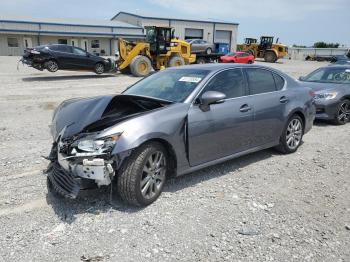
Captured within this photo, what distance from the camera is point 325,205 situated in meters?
3.93

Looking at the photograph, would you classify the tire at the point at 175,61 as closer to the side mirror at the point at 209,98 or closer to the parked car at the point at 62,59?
the parked car at the point at 62,59

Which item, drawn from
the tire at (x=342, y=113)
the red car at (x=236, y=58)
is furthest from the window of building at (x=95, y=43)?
Answer: the tire at (x=342, y=113)

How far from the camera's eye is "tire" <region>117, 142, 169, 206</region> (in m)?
3.45

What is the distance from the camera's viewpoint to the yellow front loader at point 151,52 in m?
17.8

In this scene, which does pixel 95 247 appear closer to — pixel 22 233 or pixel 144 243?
pixel 144 243

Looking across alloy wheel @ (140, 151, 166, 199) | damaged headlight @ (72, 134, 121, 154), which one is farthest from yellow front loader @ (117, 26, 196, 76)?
damaged headlight @ (72, 134, 121, 154)

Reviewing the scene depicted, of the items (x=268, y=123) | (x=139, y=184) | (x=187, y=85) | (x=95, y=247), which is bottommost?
(x=95, y=247)

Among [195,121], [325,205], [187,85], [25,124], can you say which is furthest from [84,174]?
[25,124]

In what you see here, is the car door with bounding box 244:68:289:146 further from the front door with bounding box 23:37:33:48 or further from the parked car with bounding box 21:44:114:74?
the front door with bounding box 23:37:33:48

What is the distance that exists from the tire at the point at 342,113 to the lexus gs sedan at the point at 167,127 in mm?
2764

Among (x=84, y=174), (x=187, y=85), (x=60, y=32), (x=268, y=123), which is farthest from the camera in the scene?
(x=60, y=32)

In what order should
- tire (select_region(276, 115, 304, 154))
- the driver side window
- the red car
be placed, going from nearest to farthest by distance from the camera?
1. the driver side window
2. tire (select_region(276, 115, 304, 154))
3. the red car

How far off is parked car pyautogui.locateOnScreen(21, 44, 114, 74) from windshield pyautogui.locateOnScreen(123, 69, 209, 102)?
12.2 metres

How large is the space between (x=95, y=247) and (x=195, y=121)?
5.96ft
